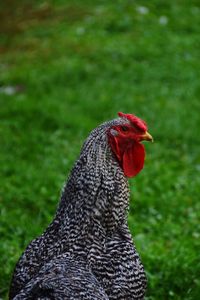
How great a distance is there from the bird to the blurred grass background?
1.46m

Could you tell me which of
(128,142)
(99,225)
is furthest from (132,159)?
(99,225)

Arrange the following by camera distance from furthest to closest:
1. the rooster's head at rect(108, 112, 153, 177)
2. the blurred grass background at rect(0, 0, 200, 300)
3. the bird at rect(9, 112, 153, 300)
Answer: the blurred grass background at rect(0, 0, 200, 300) < the rooster's head at rect(108, 112, 153, 177) < the bird at rect(9, 112, 153, 300)

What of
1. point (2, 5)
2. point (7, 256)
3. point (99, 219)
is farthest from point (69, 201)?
point (2, 5)

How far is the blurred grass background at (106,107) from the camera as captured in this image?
6625 mm

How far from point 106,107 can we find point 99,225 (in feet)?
19.9

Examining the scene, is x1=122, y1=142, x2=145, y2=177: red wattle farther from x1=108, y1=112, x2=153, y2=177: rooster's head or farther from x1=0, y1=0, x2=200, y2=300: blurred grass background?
x1=0, y1=0, x2=200, y2=300: blurred grass background

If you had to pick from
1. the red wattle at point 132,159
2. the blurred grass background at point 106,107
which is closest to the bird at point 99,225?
the red wattle at point 132,159

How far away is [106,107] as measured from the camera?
10.2m

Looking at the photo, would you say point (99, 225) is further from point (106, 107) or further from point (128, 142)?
point (106, 107)

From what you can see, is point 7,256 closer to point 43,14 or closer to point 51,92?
point 51,92

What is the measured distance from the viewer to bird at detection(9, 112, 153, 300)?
4145mm

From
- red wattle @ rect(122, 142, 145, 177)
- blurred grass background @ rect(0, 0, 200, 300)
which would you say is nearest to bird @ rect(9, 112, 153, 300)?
red wattle @ rect(122, 142, 145, 177)

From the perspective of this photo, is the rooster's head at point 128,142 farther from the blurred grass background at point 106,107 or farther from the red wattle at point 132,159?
the blurred grass background at point 106,107

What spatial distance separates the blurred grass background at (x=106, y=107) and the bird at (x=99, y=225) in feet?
4.78
